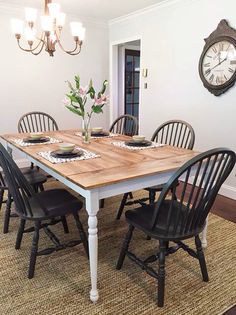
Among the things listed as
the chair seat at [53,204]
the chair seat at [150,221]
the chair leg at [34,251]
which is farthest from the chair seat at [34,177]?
the chair seat at [150,221]

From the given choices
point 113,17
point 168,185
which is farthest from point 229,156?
point 113,17

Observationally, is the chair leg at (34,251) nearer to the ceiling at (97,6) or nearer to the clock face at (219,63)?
the clock face at (219,63)

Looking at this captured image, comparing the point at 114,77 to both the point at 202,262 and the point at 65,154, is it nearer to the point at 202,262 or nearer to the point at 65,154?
the point at 65,154

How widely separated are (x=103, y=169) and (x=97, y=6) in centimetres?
306

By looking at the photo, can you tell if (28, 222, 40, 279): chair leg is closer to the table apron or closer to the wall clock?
the table apron

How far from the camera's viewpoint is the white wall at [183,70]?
123 inches

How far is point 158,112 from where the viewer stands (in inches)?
161

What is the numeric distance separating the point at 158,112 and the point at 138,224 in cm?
267

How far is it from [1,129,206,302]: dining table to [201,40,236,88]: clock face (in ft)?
4.28

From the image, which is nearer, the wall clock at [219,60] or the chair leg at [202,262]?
the chair leg at [202,262]

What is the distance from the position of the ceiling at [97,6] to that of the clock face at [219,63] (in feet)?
3.77

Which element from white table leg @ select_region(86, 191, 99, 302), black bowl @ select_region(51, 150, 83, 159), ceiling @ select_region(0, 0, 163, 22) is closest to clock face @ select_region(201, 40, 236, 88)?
ceiling @ select_region(0, 0, 163, 22)

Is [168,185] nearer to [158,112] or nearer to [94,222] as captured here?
[94,222]

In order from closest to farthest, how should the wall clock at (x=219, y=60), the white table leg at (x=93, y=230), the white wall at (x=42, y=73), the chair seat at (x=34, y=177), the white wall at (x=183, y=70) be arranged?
the white table leg at (x=93, y=230) < the chair seat at (x=34, y=177) < the wall clock at (x=219, y=60) < the white wall at (x=183, y=70) < the white wall at (x=42, y=73)
